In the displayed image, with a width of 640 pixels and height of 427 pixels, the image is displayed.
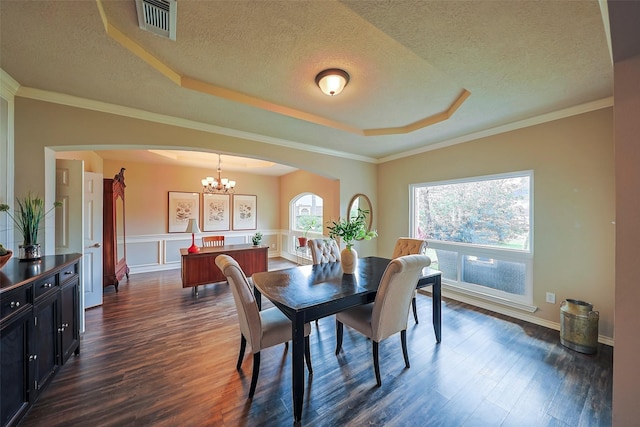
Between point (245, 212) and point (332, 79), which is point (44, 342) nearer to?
point (332, 79)

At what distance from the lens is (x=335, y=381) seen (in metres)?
1.97

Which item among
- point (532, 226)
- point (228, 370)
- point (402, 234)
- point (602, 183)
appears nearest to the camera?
point (228, 370)

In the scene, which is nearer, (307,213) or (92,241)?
(92,241)

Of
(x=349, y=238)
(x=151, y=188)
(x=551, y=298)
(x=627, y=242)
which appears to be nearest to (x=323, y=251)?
(x=349, y=238)

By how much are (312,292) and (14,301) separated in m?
1.91

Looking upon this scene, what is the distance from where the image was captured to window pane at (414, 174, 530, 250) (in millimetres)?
3158

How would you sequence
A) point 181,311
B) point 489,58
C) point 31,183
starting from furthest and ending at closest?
point 181,311 → point 31,183 → point 489,58

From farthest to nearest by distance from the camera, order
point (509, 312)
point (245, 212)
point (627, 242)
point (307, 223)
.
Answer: point (245, 212) → point (307, 223) → point (509, 312) → point (627, 242)

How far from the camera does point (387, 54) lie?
1851mm

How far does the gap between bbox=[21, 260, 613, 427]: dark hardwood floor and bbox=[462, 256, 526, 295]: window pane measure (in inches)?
18.4

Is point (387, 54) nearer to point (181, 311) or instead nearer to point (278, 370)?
point (278, 370)

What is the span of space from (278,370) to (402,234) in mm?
3292

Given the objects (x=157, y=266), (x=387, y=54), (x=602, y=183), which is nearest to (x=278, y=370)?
(x=387, y=54)

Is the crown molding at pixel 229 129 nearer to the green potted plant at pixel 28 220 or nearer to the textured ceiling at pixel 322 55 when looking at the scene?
the textured ceiling at pixel 322 55
